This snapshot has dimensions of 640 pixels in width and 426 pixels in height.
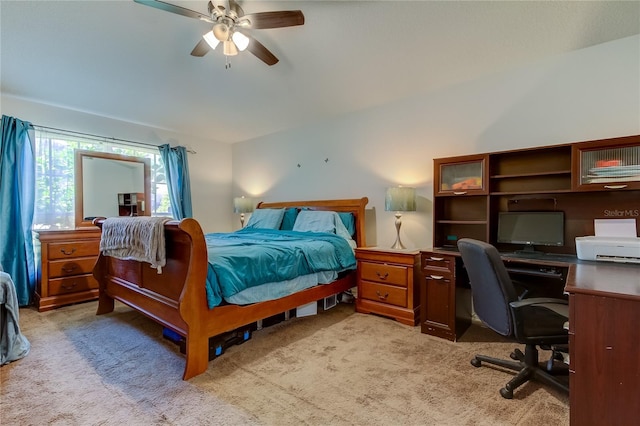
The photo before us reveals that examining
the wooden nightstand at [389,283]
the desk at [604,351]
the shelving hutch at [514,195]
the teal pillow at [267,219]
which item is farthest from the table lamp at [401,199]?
the desk at [604,351]

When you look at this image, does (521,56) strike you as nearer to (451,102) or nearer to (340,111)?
(451,102)

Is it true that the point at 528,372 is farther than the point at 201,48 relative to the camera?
No

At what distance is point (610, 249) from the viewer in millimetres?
1924

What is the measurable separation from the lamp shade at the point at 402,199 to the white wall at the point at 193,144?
3431 millimetres

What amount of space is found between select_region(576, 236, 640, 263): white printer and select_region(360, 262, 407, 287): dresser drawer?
134 cm

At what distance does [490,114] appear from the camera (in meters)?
2.92

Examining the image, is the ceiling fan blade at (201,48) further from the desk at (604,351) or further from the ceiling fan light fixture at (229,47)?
the desk at (604,351)

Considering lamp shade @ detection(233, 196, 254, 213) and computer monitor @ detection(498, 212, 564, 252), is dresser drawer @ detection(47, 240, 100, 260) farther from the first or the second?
computer monitor @ detection(498, 212, 564, 252)

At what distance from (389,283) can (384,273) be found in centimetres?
11

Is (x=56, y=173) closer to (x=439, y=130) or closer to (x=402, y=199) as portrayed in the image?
(x=402, y=199)

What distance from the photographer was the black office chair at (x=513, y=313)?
167cm

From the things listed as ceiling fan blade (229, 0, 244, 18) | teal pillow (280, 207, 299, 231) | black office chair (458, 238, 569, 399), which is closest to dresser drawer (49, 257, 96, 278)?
teal pillow (280, 207, 299, 231)

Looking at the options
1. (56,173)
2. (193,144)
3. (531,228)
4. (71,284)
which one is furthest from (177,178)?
(531,228)

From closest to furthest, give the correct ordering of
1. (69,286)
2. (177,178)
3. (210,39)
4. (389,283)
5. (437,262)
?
(210,39)
(437,262)
(389,283)
(69,286)
(177,178)
